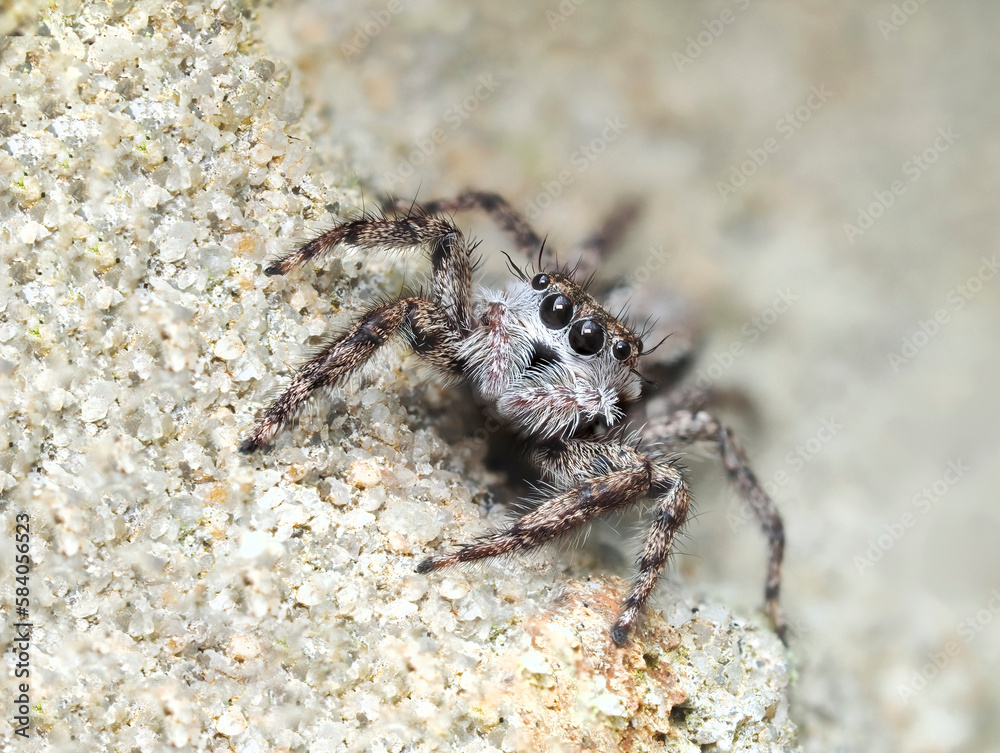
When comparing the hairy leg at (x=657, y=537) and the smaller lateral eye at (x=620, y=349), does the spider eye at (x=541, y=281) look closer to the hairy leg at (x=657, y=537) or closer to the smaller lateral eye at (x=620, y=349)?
the smaller lateral eye at (x=620, y=349)

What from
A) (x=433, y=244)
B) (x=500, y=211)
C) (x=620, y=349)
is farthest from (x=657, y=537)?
(x=500, y=211)

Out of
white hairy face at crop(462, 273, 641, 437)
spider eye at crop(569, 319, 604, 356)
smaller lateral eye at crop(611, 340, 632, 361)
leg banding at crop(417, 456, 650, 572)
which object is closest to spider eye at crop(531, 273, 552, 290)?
white hairy face at crop(462, 273, 641, 437)

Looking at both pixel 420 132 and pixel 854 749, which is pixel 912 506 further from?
pixel 420 132

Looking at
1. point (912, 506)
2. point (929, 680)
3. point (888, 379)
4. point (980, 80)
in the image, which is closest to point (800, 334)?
point (888, 379)

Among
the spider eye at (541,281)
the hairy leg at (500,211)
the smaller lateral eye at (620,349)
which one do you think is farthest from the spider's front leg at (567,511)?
the hairy leg at (500,211)

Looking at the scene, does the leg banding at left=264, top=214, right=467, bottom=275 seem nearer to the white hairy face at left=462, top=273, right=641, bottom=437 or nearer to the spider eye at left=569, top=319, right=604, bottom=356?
the white hairy face at left=462, top=273, right=641, bottom=437
